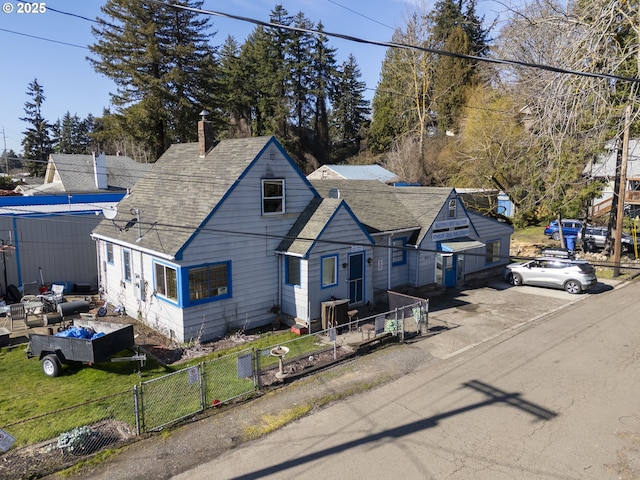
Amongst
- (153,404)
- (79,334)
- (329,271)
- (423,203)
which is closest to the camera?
(153,404)

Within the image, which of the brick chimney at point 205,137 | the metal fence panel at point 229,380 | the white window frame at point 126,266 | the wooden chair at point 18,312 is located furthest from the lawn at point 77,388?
the brick chimney at point 205,137

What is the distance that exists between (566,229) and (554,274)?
1561cm

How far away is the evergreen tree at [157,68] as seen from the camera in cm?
3806

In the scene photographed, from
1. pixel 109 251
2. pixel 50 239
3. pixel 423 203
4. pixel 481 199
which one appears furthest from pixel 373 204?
pixel 481 199

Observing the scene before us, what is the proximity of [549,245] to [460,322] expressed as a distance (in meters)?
21.3

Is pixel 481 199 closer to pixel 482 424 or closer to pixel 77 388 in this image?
pixel 482 424

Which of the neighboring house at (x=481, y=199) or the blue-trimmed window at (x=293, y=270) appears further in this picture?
the neighboring house at (x=481, y=199)

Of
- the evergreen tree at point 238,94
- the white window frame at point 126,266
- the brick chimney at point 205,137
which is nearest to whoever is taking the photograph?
the white window frame at point 126,266

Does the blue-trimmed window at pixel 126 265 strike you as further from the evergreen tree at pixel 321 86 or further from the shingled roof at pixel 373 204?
the evergreen tree at pixel 321 86

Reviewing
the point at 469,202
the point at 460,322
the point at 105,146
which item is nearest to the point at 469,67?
the point at 469,202

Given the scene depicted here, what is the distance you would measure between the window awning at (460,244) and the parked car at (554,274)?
9.87 feet

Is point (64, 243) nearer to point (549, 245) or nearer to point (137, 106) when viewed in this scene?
point (137, 106)

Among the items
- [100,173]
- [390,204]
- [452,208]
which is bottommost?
[452,208]

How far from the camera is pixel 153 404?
1096 cm
